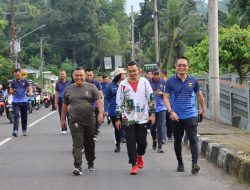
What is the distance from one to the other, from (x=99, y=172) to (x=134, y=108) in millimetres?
1225

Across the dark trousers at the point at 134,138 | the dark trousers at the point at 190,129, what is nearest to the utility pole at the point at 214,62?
the dark trousers at the point at 190,129

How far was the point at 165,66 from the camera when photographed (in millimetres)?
52062

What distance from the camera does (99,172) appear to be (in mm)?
10328

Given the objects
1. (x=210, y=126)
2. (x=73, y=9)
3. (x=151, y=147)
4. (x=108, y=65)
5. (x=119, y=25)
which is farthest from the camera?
(x=119, y=25)

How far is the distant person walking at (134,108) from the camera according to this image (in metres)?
10.2

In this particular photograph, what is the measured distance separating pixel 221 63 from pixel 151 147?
49.9ft

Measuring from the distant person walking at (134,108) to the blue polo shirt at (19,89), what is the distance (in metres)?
7.17

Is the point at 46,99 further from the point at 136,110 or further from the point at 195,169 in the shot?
the point at 195,169

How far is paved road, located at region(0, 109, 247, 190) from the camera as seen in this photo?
8992mm

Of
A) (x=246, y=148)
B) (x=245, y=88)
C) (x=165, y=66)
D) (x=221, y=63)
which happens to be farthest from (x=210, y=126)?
(x=165, y=66)

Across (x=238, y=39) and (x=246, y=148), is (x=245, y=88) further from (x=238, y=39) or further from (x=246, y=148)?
(x=238, y=39)

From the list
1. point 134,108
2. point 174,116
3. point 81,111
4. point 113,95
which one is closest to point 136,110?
point 134,108

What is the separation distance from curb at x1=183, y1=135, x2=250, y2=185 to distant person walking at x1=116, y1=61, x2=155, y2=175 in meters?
1.41

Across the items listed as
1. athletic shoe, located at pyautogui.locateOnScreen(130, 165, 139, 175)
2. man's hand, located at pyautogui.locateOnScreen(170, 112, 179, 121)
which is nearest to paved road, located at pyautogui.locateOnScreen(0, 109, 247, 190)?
athletic shoe, located at pyautogui.locateOnScreen(130, 165, 139, 175)
